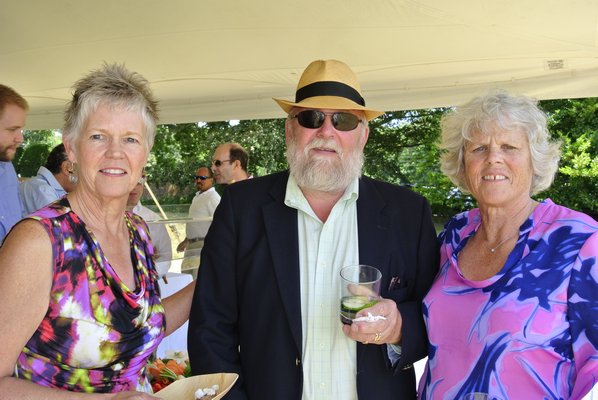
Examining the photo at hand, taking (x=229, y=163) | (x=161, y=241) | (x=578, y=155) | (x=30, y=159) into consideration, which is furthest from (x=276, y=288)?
(x=30, y=159)

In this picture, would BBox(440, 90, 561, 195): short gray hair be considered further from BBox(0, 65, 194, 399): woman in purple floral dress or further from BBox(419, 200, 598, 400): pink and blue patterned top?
BBox(0, 65, 194, 399): woman in purple floral dress

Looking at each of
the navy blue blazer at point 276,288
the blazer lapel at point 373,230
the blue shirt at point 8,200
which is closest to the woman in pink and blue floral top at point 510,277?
the navy blue blazer at point 276,288

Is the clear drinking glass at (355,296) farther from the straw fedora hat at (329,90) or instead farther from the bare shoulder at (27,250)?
the bare shoulder at (27,250)

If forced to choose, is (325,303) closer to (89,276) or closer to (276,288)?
(276,288)

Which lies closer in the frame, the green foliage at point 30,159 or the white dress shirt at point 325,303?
the white dress shirt at point 325,303

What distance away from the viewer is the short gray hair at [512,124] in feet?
6.44

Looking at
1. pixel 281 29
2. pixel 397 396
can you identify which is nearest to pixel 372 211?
pixel 397 396

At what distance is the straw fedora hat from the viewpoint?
2197 mm

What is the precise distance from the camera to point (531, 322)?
66.5 inches

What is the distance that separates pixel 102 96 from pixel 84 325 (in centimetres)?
81

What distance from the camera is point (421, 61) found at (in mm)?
5391

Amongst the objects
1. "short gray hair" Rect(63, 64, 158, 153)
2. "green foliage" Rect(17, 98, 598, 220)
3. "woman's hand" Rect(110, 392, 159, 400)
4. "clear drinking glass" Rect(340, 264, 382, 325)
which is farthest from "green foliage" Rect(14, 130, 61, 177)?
"clear drinking glass" Rect(340, 264, 382, 325)

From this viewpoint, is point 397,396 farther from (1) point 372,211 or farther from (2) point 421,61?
(2) point 421,61

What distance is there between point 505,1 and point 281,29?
198 cm
